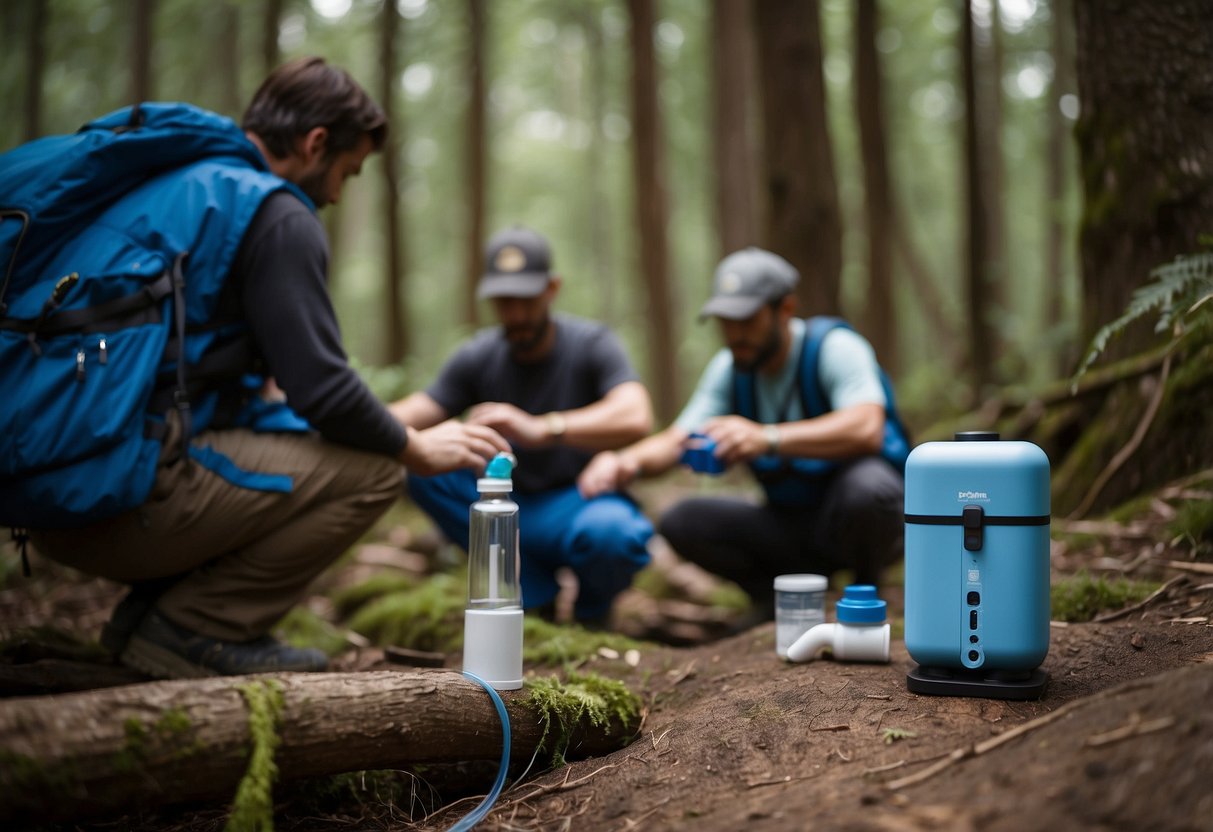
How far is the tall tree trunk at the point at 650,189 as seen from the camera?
12.4m

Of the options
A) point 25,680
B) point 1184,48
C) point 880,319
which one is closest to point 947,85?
point 880,319

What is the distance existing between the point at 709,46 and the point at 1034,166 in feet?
45.2

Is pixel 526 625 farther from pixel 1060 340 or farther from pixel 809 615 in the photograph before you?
pixel 1060 340

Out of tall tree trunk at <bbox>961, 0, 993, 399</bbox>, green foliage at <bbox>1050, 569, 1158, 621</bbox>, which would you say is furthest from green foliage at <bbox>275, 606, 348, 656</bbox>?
tall tree trunk at <bbox>961, 0, 993, 399</bbox>

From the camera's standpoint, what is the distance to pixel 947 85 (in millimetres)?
21422

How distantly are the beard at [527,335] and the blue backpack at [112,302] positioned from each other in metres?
1.83

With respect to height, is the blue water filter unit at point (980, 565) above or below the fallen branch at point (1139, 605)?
above

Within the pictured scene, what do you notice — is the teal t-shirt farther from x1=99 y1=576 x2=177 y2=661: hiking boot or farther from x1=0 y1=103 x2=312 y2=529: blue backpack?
x1=99 y1=576 x2=177 y2=661: hiking boot

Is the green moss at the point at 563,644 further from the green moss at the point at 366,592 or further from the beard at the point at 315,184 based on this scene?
the beard at the point at 315,184

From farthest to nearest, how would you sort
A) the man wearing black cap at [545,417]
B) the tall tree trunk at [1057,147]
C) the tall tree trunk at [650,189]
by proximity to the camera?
the tall tree trunk at [1057,147] < the tall tree trunk at [650,189] < the man wearing black cap at [545,417]

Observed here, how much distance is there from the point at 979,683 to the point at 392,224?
33.8 ft

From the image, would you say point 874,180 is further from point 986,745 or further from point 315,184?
point 986,745

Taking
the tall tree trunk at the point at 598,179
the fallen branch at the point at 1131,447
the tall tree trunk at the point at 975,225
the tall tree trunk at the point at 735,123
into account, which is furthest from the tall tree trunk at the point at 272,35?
the fallen branch at the point at 1131,447

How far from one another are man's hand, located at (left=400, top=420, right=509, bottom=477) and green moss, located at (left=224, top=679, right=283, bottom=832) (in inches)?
56.2
